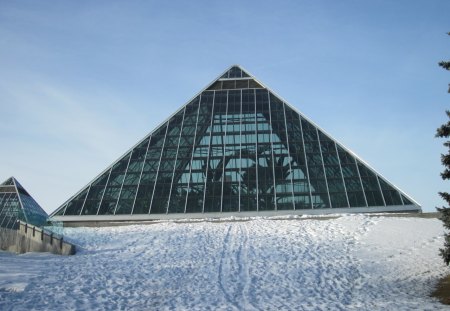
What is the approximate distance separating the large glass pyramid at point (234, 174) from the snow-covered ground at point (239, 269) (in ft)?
11.9

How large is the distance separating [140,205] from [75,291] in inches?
531

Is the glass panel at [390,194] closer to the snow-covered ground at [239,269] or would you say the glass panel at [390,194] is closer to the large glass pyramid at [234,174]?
the large glass pyramid at [234,174]

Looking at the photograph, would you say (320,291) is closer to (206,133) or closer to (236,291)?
(236,291)

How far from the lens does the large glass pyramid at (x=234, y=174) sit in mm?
23938

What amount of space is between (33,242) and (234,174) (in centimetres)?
1297

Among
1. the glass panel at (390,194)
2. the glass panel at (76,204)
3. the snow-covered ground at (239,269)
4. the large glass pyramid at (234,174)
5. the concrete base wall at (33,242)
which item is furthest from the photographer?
the glass panel at (76,204)

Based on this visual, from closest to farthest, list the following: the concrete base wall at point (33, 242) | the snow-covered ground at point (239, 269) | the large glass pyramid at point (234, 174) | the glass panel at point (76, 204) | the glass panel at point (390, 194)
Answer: the snow-covered ground at point (239, 269) → the concrete base wall at point (33, 242) → the glass panel at point (390, 194) → the large glass pyramid at point (234, 174) → the glass panel at point (76, 204)

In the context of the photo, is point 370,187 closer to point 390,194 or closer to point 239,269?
point 390,194

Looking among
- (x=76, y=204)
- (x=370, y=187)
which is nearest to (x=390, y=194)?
(x=370, y=187)

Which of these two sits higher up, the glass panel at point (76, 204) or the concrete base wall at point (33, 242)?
the glass panel at point (76, 204)

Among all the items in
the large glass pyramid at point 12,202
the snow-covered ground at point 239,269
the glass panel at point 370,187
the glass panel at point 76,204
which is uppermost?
the large glass pyramid at point 12,202

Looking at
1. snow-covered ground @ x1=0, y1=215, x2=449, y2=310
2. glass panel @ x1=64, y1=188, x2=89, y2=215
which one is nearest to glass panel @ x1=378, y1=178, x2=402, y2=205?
snow-covered ground @ x1=0, y1=215, x2=449, y2=310

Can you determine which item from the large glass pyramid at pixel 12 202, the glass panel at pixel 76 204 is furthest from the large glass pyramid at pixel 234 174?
the large glass pyramid at pixel 12 202

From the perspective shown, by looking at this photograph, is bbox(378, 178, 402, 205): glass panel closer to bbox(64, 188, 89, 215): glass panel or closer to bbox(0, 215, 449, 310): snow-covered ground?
bbox(0, 215, 449, 310): snow-covered ground
